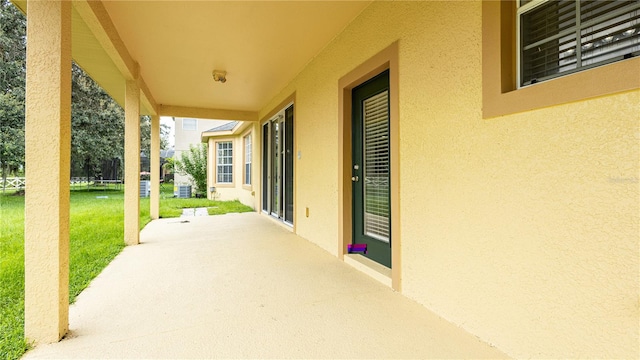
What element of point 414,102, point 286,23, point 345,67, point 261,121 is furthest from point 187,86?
point 414,102

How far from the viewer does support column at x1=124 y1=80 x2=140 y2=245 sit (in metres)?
4.40

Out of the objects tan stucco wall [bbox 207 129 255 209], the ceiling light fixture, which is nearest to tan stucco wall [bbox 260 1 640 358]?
the ceiling light fixture

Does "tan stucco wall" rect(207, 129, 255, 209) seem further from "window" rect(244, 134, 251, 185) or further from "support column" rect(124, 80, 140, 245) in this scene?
"support column" rect(124, 80, 140, 245)

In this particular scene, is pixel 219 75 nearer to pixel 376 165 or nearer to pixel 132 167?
pixel 132 167

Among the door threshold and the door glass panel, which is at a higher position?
the door glass panel

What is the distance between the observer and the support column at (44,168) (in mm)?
1810

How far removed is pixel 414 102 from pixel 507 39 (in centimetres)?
75

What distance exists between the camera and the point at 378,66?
2871 millimetres

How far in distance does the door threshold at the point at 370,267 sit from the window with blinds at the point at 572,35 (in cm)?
187

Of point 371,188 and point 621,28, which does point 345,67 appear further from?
point 621,28

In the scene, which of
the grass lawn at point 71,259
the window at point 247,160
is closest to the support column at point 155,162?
the grass lawn at point 71,259

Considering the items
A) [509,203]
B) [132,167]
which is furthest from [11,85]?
[509,203]

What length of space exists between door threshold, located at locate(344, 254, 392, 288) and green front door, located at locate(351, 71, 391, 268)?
6 centimetres

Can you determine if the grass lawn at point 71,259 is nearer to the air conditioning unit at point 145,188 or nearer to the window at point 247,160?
the window at point 247,160
